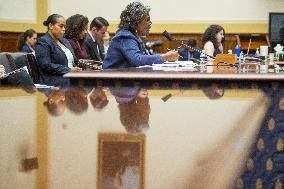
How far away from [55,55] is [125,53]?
983 mm

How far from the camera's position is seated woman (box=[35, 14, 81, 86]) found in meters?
3.90

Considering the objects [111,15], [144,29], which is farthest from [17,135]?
[111,15]

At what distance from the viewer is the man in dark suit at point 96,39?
5082mm

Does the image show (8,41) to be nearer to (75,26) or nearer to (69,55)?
(75,26)

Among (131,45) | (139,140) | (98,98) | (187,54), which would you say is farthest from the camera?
(187,54)

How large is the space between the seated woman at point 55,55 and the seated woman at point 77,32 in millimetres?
218

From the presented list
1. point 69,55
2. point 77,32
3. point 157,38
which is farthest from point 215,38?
point 157,38

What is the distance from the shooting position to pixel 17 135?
130 centimetres

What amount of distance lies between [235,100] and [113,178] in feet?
2.97

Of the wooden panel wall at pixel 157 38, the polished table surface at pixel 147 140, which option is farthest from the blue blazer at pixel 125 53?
the wooden panel wall at pixel 157 38

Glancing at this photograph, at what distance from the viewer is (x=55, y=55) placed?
404 centimetres

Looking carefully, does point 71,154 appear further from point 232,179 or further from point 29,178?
point 232,179

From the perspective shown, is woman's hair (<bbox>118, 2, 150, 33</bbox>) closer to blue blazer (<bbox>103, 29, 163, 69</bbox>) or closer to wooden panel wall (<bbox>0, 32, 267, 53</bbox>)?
blue blazer (<bbox>103, 29, 163, 69</bbox>)

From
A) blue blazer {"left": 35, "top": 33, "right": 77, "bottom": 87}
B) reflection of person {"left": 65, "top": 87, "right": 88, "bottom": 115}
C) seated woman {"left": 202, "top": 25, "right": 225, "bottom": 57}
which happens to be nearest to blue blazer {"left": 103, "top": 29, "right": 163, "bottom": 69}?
blue blazer {"left": 35, "top": 33, "right": 77, "bottom": 87}
